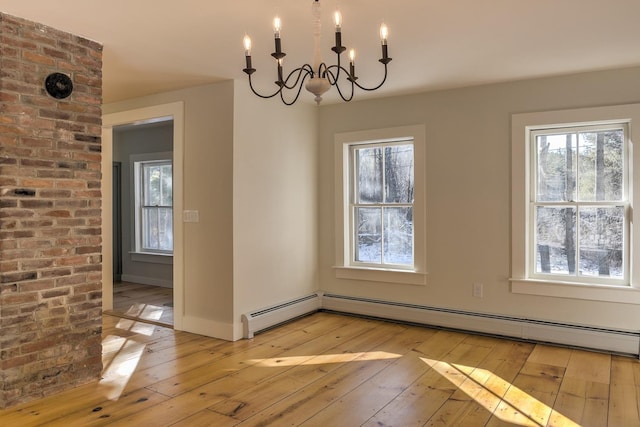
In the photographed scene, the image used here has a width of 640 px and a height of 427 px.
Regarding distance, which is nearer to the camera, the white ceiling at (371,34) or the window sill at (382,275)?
the white ceiling at (371,34)

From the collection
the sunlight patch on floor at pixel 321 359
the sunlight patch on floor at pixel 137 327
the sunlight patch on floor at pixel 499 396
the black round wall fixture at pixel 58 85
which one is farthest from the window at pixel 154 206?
the sunlight patch on floor at pixel 499 396

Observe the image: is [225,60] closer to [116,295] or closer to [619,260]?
[619,260]

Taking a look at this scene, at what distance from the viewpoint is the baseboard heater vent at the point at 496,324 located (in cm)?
373

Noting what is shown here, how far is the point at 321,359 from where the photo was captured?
3.64 m

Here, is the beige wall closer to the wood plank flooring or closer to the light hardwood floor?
the light hardwood floor

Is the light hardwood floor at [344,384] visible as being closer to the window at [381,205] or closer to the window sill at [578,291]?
the window sill at [578,291]

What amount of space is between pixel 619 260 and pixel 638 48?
169 cm

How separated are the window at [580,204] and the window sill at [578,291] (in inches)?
4.9

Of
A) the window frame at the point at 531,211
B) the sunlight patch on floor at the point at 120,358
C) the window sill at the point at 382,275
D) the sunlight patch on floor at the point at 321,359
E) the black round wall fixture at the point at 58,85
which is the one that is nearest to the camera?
the black round wall fixture at the point at 58,85

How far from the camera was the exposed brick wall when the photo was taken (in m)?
2.72

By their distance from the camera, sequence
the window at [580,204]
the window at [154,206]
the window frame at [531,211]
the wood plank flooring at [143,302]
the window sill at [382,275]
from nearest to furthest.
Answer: the window frame at [531,211], the window at [580,204], the window sill at [382,275], the wood plank flooring at [143,302], the window at [154,206]

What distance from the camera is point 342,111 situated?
5098 mm

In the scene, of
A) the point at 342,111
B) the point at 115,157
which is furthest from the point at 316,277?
the point at 115,157

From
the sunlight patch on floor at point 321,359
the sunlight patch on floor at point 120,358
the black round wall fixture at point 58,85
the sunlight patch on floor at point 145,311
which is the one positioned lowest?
the sunlight patch on floor at point 321,359
